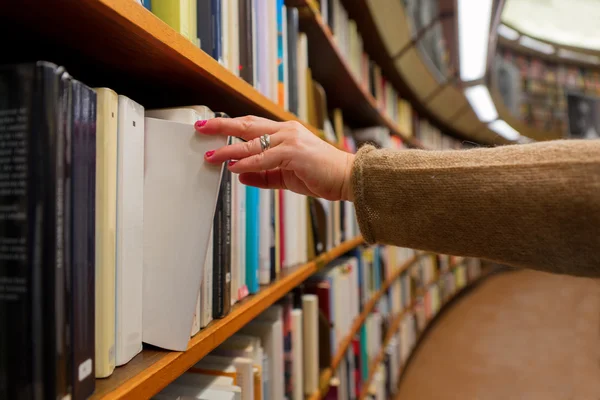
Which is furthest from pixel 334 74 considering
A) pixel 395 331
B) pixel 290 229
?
pixel 395 331

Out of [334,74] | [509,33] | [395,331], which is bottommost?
[395,331]

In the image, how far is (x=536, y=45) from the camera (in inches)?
207

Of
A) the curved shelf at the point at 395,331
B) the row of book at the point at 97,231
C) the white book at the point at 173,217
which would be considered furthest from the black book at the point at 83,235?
the curved shelf at the point at 395,331

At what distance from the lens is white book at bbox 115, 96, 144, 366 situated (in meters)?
0.46

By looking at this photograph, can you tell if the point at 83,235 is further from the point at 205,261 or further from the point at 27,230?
the point at 205,261

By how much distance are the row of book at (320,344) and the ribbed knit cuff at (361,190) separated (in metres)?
0.32

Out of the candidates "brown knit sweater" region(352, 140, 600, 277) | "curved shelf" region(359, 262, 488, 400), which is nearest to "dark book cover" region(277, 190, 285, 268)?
"brown knit sweater" region(352, 140, 600, 277)

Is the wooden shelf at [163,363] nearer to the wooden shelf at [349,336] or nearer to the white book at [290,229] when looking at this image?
the white book at [290,229]

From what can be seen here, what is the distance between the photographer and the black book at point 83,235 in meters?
0.36

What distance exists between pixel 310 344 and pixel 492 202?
0.71m

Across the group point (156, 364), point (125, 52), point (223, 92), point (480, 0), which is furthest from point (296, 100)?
point (480, 0)

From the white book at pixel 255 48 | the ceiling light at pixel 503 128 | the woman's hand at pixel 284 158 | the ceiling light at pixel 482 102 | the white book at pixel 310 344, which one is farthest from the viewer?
the ceiling light at pixel 503 128

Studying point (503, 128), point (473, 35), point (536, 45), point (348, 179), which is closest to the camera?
point (348, 179)

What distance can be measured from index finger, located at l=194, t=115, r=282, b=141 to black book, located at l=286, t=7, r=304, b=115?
0.41m
